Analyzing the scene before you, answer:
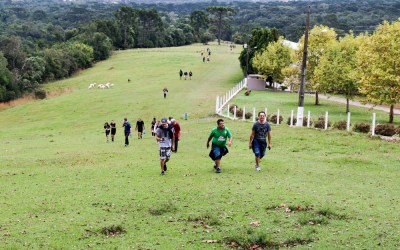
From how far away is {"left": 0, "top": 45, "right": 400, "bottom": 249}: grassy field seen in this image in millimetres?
10648

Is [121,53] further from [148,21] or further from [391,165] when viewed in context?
[391,165]

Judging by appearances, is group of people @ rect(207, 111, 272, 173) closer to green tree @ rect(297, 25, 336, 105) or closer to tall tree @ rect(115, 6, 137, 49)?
green tree @ rect(297, 25, 336, 105)

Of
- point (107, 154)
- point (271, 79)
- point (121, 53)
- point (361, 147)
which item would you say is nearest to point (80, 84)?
point (271, 79)

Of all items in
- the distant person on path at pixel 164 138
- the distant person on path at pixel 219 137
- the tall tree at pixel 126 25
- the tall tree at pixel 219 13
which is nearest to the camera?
the distant person on path at pixel 219 137

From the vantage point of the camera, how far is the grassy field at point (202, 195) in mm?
10648

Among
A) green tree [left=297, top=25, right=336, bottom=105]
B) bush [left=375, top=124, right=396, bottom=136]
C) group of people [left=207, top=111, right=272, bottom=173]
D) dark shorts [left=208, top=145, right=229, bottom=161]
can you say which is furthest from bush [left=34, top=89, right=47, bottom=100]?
group of people [left=207, top=111, right=272, bottom=173]

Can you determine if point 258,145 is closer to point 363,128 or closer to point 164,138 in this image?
point 164,138

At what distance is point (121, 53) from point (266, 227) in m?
121

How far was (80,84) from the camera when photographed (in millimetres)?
85312

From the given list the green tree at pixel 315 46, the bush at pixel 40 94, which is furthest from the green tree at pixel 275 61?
the bush at pixel 40 94

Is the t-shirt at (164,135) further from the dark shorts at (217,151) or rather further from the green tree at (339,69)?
the green tree at (339,69)

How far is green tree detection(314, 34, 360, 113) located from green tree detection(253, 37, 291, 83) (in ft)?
59.7

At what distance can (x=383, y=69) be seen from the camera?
37.6m

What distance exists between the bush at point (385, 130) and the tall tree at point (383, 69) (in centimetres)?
972
